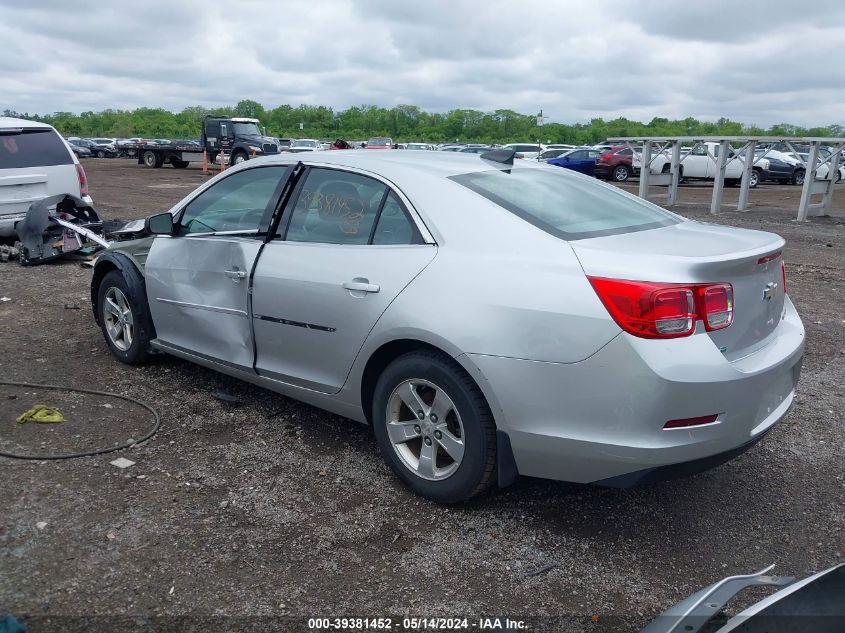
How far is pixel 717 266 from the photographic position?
289 centimetres

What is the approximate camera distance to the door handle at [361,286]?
348cm

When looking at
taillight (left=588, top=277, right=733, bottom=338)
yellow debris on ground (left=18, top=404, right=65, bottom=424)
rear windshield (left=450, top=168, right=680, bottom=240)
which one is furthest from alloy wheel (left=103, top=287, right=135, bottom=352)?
taillight (left=588, top=277, right=733, bottom=338)

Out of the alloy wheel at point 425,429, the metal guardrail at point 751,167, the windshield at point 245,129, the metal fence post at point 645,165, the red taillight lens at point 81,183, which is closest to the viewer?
the alloy wheel at point 425,429

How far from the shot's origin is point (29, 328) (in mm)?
6512

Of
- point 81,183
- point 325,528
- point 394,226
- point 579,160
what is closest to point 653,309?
point 394,226

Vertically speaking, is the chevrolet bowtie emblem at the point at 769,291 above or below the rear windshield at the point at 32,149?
below

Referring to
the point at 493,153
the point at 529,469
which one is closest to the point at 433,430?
the point at 529,469

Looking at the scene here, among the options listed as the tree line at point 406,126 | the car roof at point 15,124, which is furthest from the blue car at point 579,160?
the tree line at point 406,126

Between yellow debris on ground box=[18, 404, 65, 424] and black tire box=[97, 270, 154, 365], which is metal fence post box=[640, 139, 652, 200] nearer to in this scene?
black tire box=[97, 270, 154, 365]

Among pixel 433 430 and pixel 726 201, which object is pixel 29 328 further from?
pixel 726 201

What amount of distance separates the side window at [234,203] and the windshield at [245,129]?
28592mm

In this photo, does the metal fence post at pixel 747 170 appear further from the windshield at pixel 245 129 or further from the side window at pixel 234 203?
the windshield at pixel 245 129

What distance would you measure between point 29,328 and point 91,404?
229 cm

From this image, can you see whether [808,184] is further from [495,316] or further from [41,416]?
[41,416]
